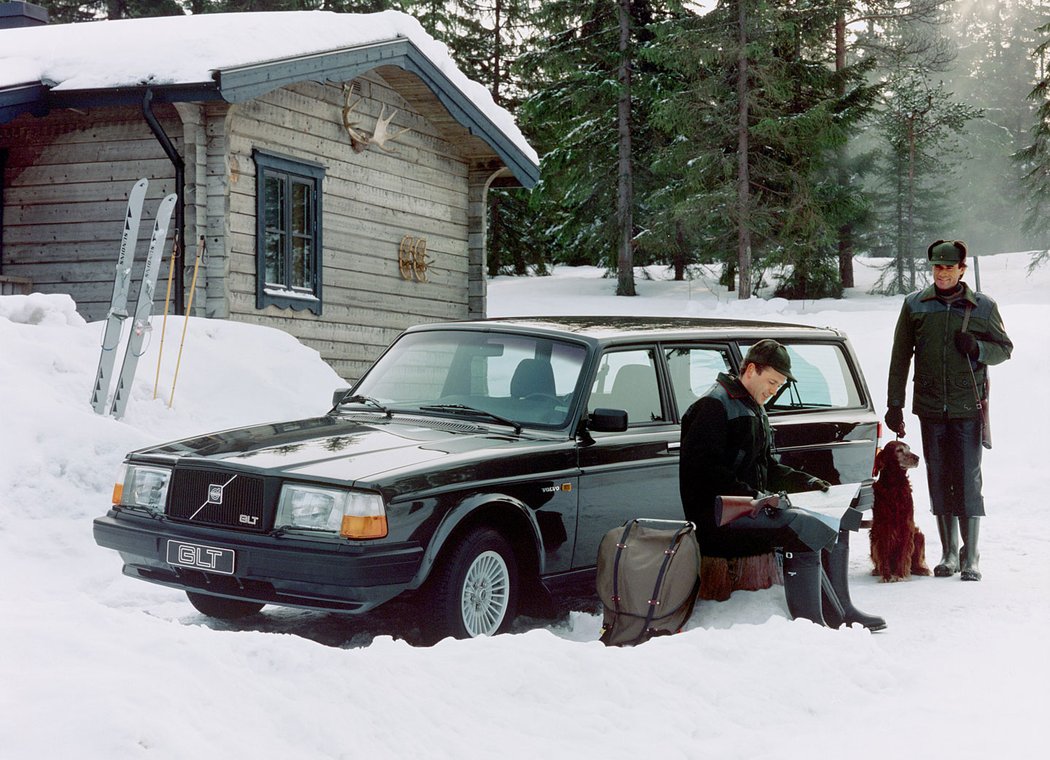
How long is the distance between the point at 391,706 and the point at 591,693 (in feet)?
2.89

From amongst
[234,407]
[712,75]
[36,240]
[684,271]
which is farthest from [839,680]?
[684,271]

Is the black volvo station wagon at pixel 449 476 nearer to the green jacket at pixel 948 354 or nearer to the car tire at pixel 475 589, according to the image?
the car tire at pixel 475 589

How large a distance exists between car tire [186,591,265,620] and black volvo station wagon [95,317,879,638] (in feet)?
0.04

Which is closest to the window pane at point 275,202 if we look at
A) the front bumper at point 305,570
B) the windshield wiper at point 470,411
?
the windshield wiper at point 470,411

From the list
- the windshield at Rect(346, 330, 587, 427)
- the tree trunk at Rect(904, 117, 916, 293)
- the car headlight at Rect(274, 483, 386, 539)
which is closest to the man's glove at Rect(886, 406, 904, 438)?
the windshield at Rect(346, 330, 587, 427)

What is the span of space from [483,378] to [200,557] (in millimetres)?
1972

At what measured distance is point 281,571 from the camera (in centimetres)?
543

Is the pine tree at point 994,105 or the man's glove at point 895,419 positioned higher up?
the pine tree at point 994,105

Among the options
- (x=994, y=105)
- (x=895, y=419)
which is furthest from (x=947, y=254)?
(x=994, y=105)

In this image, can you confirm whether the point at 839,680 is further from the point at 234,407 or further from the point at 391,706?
the point at 234,407

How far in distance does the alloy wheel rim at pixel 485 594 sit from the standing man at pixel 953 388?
3497mm

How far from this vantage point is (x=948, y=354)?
26.8 ft

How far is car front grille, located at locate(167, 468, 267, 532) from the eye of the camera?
5.56 metres

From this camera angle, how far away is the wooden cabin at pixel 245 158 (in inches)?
525
